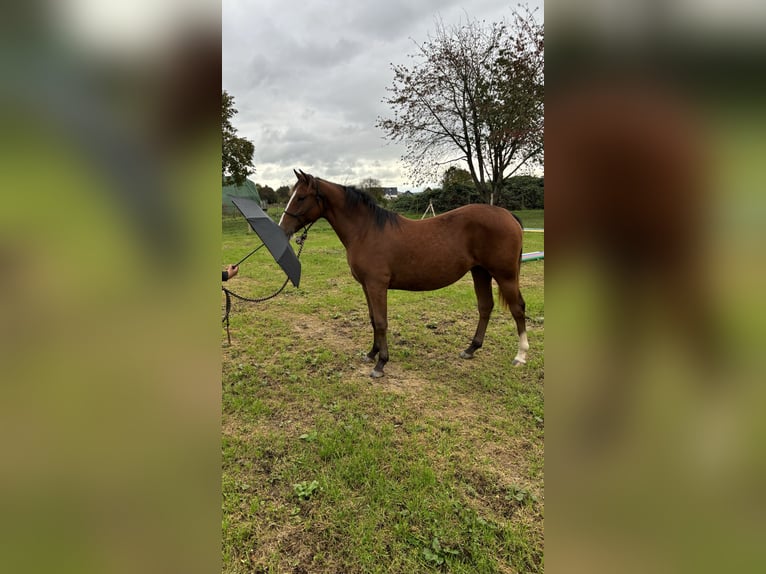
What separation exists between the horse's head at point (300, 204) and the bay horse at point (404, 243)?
0.01m

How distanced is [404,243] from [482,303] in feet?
4.19

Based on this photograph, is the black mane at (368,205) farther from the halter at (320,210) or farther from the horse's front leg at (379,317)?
the horse's front leg at (379,317)

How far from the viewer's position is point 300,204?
3.62 m

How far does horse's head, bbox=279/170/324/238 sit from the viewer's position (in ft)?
11.8

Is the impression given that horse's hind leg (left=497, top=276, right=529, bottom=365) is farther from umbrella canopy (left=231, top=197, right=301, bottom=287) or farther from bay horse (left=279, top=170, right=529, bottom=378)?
umbrella canopy (left=231, top=197, right=301, bottom=287)

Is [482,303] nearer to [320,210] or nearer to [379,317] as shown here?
[379,317]

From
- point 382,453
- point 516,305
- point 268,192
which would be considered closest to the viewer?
point 382,453

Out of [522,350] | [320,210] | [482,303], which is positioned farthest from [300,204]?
[522,350]

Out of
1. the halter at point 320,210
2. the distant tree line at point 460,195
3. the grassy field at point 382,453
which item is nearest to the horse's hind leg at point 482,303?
the grassy field at point 382,453

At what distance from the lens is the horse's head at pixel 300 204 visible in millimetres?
3596
